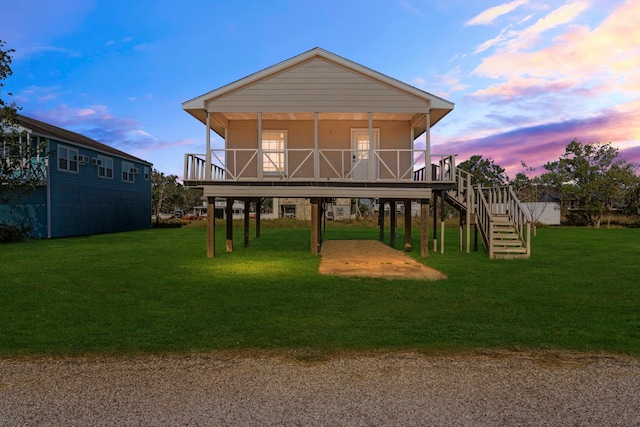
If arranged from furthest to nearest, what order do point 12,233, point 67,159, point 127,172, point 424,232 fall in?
point 127,172 < point 67,159 < point 12,233 < point 424,232

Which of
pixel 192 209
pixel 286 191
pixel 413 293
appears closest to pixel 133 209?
pixel 286 191

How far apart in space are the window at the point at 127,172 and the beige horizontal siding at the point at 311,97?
21774mm

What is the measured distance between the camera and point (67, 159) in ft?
89.2

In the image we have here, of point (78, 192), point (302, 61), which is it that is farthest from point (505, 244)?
point (78, 192)

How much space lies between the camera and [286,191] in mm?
15781

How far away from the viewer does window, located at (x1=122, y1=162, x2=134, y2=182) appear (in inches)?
1355

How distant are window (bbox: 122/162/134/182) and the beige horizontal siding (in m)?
21.8

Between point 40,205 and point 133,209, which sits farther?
point 133,209

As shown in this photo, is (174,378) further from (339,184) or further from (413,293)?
(339,184)

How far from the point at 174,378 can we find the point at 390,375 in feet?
7.22

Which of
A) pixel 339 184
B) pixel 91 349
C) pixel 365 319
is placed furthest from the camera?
pixel 339 184

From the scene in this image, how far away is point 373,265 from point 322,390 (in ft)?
28.9

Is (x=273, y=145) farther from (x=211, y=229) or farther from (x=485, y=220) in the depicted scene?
(x=485, y=220)

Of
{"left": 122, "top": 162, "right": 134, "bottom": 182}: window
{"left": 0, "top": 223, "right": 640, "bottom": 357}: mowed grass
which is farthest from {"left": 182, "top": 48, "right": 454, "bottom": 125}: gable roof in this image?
{"left": 122, "top": 162, "right": 134, "bottom": 182}: window
